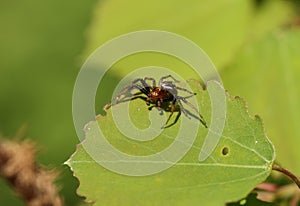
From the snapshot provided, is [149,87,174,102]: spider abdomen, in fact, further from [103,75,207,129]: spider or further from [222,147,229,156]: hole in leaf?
[222,147,229,156]: hole in leaf

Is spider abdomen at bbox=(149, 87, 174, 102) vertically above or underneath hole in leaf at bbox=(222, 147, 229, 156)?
above

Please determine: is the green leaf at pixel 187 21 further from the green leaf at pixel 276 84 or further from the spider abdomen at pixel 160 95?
the spider abdomen at pixel 160 95

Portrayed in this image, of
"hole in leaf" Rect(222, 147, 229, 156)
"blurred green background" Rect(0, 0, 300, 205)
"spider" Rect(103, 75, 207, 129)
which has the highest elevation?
"blurred green background" Rect(0, 0, 300, 205)

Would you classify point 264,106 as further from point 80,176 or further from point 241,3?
point 80,176

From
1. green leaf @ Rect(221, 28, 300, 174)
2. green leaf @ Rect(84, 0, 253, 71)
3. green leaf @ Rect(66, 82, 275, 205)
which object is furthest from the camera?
green leaf @ Rect(84, 0, 253, 71)

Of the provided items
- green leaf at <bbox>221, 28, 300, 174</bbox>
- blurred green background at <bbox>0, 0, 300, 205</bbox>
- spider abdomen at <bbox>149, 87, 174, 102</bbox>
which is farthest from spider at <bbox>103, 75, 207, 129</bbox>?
green leaf at <bbox>221, 28, 300, 174</bbox>
